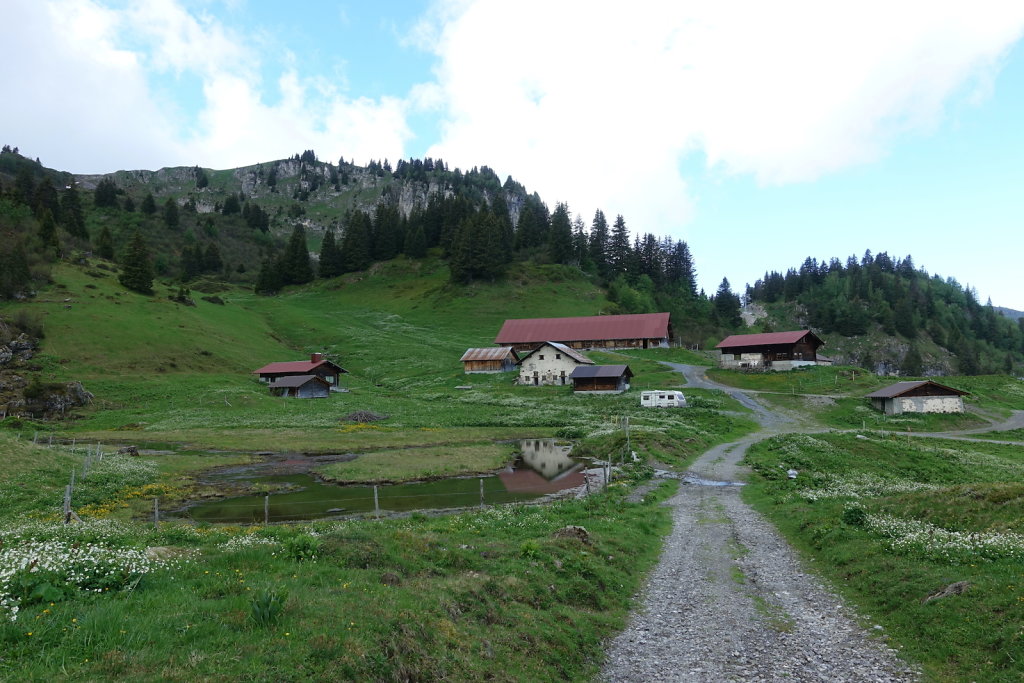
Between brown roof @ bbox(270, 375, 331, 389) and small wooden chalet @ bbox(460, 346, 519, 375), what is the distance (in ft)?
84.5

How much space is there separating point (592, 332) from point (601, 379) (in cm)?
3579

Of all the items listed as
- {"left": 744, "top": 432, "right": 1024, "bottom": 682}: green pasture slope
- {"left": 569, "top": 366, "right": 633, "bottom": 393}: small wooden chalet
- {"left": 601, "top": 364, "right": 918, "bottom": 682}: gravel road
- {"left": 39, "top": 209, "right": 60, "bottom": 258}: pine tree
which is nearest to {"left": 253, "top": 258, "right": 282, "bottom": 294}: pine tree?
{"left": 39, "top": 209, "right": 60, "bottom": 258}: pine tree

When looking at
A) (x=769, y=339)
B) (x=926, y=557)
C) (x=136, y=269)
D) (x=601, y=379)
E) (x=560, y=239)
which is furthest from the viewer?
(x=560, y=239)

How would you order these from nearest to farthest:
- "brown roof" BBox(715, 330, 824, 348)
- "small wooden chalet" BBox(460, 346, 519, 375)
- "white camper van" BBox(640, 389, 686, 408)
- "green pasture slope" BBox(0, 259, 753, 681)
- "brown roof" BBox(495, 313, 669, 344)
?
"green pasture slope" BBox(0, 259, 753, 681), "white camper van" BBox(640, 389, 686, 408), "brown roof" BBox(715, 330, 824, 348), "small wooden chalet" BBox(460, 346, 519, 375), "brown roof" BBox(495, 313, 669, 344)

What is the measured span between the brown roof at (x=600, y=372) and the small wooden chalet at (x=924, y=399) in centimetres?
3333

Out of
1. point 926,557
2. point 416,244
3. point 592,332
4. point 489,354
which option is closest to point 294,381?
point 489,354

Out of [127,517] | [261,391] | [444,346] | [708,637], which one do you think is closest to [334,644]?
[708,637]

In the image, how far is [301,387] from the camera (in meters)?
81.9

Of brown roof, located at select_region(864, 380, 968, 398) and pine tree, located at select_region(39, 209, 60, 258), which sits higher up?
pine tree, located at select_region(39, 209, 60, 258)

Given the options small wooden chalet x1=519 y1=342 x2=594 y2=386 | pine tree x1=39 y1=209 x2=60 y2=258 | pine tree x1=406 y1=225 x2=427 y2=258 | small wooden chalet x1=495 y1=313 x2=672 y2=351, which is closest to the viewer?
small wooden chalet x1=519 y1=342 x2=594 y2=386

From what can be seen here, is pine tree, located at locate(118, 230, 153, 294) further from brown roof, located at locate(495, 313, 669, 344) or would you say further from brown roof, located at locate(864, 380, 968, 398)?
brown roof, located at locate(864, 380, 968, 398)

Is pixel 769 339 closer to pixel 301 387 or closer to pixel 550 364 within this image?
pixel 550 364

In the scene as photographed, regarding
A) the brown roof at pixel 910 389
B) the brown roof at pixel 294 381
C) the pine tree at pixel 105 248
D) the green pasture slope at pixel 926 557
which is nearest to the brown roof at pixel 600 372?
the brown roof at pixel 910 389

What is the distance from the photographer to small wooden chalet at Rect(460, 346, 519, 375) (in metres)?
98.3
